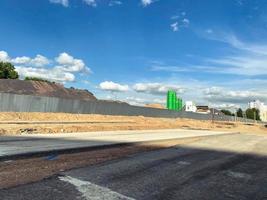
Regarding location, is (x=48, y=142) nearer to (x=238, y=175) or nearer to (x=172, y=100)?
(x=238, y=175)

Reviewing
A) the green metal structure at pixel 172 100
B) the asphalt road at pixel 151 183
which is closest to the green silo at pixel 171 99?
the green metal structure at pixel 172 100

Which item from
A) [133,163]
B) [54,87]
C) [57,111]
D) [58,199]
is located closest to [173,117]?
[54,87]

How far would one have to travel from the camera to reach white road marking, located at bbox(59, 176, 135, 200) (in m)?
6.41

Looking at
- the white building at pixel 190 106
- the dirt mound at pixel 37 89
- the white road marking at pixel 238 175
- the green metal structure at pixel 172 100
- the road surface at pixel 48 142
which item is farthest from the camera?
the white building at pixel 190 106

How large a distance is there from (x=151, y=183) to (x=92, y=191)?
1.54m

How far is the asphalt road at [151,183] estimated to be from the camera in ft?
21.6

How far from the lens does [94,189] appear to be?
696 centimetres

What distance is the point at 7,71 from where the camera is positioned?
98.6m

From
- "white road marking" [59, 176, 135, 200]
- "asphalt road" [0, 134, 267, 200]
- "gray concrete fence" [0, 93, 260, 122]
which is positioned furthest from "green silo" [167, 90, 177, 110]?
"white road marking" [59, 176, 135, 200]

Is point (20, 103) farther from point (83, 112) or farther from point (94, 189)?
point (94, 189)

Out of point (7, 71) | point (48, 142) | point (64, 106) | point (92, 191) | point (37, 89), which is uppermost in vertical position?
point (7, 71)

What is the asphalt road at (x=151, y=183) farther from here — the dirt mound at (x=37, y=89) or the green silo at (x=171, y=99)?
the green silo at (x=171, y=99)

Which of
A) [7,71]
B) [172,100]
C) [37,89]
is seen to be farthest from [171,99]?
[7,71]

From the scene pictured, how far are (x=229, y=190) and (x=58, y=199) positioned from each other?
3550mm
